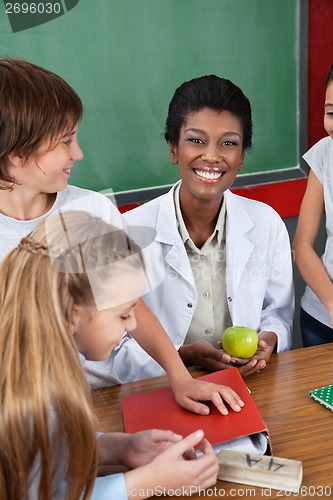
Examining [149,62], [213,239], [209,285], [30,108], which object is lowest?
[209,285]

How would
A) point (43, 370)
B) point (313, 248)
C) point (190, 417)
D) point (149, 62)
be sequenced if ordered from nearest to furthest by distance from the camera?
point (43, 370) → point (190, 417) → point (313, 248) → point (149, 62)

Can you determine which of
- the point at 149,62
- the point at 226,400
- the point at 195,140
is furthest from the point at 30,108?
the point at 149,62

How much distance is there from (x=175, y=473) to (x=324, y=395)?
0.47 meters

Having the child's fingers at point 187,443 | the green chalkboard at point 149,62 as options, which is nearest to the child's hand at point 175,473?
the child's fingers at point 187,443

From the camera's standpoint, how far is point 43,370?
993 mm

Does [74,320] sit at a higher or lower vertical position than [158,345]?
higher

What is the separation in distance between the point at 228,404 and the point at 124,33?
1573 millimetres

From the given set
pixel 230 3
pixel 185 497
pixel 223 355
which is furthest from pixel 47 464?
pixel 230 3

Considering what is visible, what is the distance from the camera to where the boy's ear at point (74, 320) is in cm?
107

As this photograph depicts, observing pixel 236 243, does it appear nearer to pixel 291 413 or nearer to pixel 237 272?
pixel 237 272

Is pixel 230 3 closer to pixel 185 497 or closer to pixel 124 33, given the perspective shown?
pixel 124 33

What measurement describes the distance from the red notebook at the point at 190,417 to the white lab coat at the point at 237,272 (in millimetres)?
349

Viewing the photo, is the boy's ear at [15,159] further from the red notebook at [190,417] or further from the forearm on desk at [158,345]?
the red notebook at [190,417]

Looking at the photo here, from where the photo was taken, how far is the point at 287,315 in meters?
1.98
